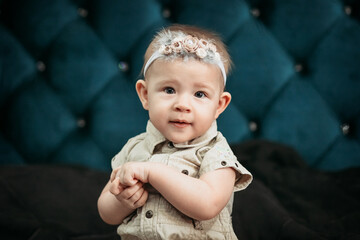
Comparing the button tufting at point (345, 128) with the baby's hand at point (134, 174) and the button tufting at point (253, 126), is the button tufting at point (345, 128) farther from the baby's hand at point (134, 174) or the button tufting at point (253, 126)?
the baby's hand at point (134, 174)

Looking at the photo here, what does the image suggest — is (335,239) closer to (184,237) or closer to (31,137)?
(184,237)

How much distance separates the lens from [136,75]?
5.49 feet

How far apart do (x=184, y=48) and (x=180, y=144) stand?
20 centimetres

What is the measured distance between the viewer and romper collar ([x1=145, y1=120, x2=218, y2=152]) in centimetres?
86

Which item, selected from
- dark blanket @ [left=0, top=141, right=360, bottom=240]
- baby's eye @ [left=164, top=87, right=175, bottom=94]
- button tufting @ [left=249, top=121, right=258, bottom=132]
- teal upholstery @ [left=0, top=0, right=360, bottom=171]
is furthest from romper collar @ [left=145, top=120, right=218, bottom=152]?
button tufting @ [left=249, top=121, right=258, bottom=132]

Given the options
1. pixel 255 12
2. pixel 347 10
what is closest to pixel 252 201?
pixel 255 12

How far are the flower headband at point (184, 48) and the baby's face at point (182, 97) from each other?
0.01 meters

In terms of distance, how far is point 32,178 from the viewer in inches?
53.2

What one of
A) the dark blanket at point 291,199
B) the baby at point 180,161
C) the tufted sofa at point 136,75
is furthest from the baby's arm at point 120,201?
the tufted sofa at point 136,75

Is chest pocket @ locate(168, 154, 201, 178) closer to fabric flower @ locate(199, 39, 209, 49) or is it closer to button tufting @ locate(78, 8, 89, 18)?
fabric flower @ locate(199, 39, 209, 49)

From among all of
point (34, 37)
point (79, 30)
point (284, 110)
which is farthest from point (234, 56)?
point (34, 37)

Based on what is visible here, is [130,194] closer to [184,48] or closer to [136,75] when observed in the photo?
[184,48]

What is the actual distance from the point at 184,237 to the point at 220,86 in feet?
1.05

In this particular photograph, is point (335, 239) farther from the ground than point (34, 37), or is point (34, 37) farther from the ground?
point (34, 37)
